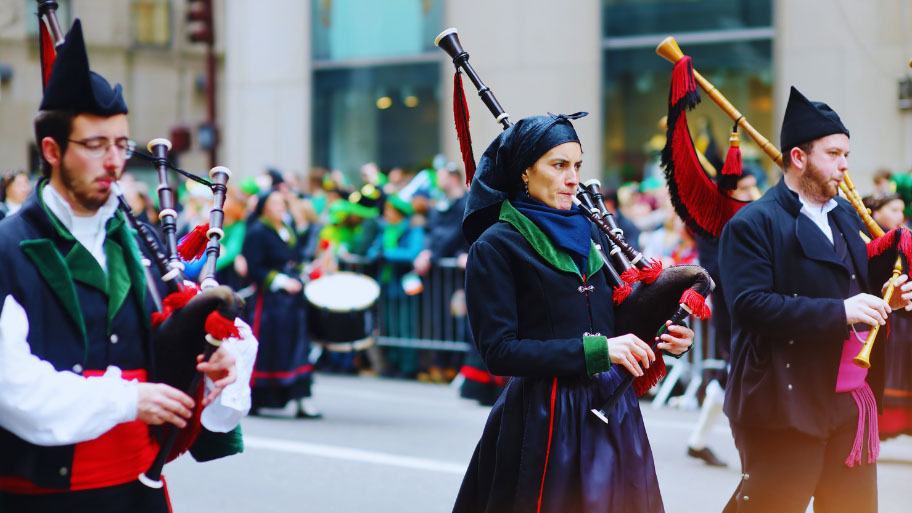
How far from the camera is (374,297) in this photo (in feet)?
32.5

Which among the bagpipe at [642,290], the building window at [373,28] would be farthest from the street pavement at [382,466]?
the building window at [373,28]

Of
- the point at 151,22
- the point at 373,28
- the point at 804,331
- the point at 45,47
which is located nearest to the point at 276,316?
the point at 804,331

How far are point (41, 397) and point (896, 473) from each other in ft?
19.1

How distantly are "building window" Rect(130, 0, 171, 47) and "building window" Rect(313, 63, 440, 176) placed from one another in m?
15.2

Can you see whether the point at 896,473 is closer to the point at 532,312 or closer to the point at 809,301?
the point at 809,301

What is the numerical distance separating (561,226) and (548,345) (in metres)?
0.39

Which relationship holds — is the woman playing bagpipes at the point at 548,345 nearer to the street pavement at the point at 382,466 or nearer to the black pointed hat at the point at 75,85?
the black pointed hat at the point at 75,85

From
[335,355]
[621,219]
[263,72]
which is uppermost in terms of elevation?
[263,72]

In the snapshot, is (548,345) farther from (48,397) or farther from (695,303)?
(48,397)

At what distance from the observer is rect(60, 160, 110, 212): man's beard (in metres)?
2.89

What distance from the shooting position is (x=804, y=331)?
A: 13.8 feet

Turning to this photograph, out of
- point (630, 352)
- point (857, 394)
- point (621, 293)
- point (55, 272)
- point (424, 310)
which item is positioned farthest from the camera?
point (424, 310)

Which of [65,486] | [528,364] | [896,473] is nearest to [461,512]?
[528,364]

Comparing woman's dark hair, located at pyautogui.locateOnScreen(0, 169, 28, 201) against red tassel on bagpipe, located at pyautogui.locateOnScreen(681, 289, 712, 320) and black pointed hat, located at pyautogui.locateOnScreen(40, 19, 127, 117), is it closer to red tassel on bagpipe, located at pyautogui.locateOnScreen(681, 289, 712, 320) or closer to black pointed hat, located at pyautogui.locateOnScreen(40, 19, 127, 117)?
black pointed hat, located at pyautogui.locateOnScreen(40, 19, 127, 117)
